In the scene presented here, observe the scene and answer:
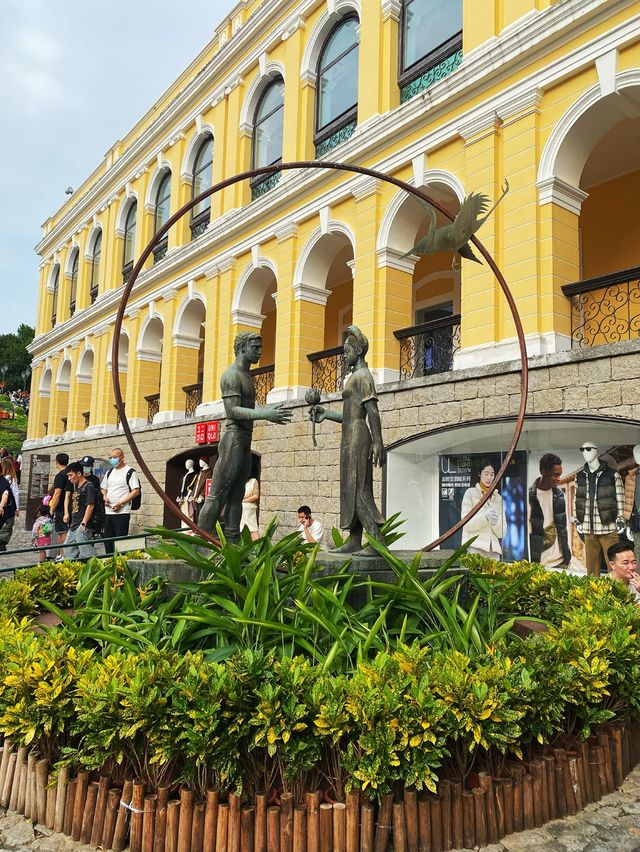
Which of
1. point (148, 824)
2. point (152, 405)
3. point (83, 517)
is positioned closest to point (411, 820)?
point (148, 824)

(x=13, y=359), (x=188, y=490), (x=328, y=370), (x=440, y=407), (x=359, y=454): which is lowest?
(x=188, y=490)

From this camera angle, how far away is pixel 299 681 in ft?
10.2

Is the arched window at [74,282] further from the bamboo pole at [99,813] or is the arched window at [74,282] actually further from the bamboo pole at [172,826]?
the bamboo pole at [172,826]

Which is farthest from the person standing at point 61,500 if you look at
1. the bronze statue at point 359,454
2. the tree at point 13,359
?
the tree at point 13,359

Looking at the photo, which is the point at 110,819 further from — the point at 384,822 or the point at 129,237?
the point at 129,237

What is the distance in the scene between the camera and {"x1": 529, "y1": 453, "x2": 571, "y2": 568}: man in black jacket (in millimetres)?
8367

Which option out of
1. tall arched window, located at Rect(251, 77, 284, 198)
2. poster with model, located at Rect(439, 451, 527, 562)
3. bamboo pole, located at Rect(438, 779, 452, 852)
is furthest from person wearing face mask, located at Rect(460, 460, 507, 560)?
tall arched window, located at Rect(251, 77, 284, 198)

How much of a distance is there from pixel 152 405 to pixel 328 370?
8.20 metres

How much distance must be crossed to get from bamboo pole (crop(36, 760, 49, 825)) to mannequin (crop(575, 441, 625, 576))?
6.84 metres

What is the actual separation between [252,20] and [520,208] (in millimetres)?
10312

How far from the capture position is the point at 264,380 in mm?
14680

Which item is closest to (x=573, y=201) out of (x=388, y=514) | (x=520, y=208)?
(x=520, y=208)

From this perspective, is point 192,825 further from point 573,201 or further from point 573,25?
point 573,25

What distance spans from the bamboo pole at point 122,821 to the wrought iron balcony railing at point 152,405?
16458mm
